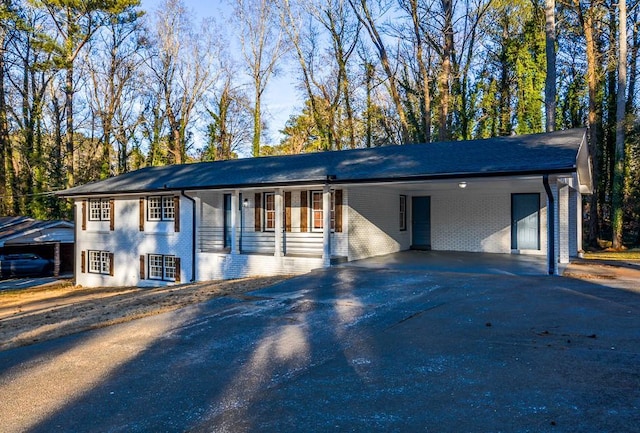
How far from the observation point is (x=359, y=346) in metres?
6.27

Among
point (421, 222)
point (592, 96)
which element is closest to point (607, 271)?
point (421, 222)

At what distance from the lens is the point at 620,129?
2230 cm

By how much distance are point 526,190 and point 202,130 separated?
27587 mm

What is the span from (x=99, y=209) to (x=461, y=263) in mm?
14681

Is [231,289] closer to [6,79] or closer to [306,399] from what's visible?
[306,399]

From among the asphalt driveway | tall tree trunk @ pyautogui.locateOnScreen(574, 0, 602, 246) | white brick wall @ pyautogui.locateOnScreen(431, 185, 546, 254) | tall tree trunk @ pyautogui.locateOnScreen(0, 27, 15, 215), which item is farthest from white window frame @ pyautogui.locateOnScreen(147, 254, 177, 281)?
tall tree trunk @ pyautogui.locateOnScreen(574, 0, 602, 246)

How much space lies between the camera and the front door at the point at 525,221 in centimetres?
1539

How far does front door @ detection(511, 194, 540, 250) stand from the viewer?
606 inches

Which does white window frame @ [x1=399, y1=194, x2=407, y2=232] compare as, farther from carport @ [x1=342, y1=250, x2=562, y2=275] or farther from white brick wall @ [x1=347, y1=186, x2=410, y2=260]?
carport @ [x1=342, y1=250, x2=562, y2=275]

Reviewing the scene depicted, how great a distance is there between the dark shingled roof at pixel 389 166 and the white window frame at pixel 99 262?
2.52 m

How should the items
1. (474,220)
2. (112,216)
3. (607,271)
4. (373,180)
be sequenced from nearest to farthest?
(607,271)
(373,180)
(474,220)
(112,216)

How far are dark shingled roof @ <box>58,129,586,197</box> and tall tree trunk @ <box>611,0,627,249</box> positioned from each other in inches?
399

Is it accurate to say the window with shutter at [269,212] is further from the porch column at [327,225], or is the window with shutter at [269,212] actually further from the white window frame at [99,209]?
the white window frame at [99,209]

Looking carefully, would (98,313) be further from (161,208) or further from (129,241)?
(129,241)
